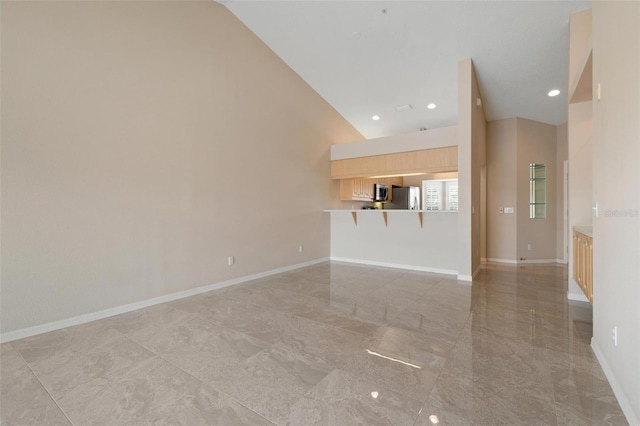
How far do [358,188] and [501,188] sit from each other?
3.21m

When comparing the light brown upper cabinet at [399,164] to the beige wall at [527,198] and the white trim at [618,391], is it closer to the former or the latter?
the beige wall at [527,198]

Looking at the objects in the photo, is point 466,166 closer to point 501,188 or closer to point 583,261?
point 583,261

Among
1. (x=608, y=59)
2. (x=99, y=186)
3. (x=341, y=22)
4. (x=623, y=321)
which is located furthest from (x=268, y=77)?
(x=623, y=321)

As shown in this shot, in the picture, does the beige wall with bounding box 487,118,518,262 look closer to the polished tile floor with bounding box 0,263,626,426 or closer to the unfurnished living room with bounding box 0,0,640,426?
the unfurnished living room with bounding box 0,0,640,426

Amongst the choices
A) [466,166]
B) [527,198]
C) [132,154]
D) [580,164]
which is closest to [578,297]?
[580,164]

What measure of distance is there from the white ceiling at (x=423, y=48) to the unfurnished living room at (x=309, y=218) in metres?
0.04

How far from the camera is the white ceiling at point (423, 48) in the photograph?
3635mm

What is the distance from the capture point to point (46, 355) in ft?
7.43

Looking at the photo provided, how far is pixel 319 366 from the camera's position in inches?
80.3

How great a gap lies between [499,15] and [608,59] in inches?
89.0

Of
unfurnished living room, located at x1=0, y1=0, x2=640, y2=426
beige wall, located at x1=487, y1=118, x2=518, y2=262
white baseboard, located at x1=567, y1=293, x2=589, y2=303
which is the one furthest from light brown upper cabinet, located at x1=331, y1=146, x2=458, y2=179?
white baseboard, located at x1=567, y1=293, x2=589, y2=303

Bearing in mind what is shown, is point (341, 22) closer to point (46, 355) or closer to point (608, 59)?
point (608, 59)

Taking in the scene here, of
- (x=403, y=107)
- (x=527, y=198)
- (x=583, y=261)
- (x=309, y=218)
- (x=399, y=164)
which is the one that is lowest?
(x=583, y=261)

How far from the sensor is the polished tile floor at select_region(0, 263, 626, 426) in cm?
157
